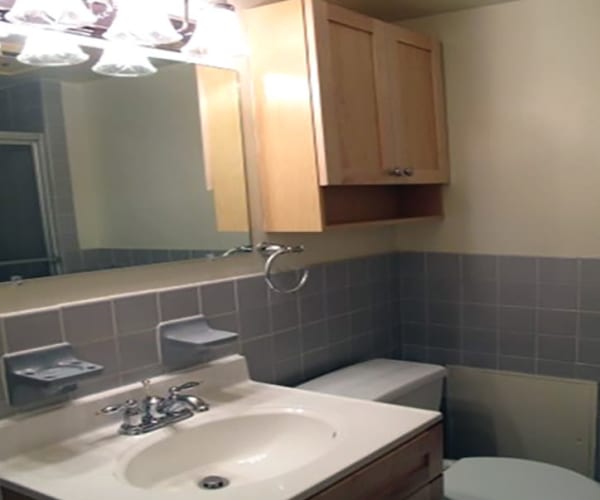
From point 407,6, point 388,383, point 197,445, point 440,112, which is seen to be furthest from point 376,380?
point 407,6

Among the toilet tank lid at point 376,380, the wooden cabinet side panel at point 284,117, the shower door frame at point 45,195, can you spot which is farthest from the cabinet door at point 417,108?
the shower door frame at point 45,195

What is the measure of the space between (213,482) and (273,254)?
72cm

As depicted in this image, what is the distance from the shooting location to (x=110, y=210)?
156 centimetres

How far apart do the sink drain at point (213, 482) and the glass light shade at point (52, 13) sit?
40.3 inches

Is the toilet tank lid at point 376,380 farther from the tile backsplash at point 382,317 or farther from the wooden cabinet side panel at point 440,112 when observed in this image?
the wooden cabinet side panel at point 440,112

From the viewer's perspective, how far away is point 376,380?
2010 mm

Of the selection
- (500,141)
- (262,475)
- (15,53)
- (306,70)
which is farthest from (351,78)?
(262,475)

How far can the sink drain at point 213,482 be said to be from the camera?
52.1 inches

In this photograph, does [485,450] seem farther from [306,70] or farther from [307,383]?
[306,70]

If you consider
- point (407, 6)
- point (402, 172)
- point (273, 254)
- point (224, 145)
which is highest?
point (407, 6)

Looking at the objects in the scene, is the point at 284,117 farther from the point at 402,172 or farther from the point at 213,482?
the point at 213,482

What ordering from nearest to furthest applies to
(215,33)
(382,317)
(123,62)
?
(123,62) < (215,33) < (382,317)

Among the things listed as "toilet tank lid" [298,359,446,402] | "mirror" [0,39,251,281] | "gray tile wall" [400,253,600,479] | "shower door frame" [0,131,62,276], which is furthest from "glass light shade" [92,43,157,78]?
"gray tile wall" [400,253,600,479]

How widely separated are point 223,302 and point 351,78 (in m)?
0.74
